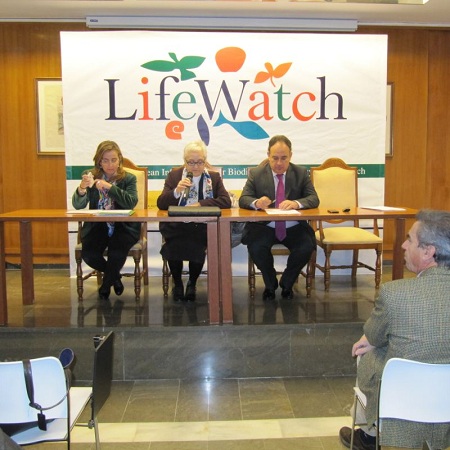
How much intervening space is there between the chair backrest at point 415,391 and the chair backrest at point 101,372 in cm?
91

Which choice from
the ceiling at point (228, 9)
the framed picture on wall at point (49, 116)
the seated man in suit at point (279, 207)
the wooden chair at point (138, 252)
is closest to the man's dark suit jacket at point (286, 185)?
the seated man in suit at point (279, 207)

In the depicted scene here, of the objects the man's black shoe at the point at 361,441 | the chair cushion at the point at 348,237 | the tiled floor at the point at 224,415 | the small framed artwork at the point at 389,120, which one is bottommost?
the tiled floor at the point at 224,415

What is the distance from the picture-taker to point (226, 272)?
3.22 meters

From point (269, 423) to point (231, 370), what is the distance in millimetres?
591

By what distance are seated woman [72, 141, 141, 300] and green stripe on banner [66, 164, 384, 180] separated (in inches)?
32.4

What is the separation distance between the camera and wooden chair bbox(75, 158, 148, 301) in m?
3.75

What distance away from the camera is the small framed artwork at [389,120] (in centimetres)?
517

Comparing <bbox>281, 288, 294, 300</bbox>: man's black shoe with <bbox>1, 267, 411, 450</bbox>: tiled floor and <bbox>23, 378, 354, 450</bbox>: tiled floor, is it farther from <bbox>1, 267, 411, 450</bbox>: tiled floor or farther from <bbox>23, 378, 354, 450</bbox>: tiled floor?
<bbox>23, 378, 354, 450</bbox>: tiled floor

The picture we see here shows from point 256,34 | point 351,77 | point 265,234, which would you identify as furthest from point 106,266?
point 351,77

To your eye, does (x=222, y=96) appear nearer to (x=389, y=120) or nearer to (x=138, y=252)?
(x=138, y=252)

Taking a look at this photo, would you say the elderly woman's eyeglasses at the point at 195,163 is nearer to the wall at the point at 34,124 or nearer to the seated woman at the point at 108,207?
the seated woman at the point at 108,207

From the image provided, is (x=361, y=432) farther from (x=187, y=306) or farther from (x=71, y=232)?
(x=71, y=232)

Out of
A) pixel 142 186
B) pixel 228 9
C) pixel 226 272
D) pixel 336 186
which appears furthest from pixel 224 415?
pixel 228 9

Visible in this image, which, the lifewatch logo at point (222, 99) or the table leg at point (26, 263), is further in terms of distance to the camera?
the lifewatch logo at point (222, 99)
